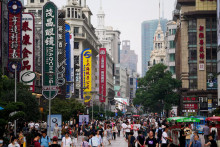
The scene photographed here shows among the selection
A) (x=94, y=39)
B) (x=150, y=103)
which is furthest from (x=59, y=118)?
(x=94, y=39)

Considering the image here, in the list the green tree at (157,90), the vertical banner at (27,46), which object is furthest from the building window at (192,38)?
the vertical banner at (27,46)

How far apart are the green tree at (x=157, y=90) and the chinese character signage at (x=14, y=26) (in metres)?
55.4

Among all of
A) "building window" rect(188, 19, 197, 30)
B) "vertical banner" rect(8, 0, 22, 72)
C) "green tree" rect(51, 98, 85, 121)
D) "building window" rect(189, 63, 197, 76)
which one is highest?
→ "building window" rect(188, 19, 197, 30)

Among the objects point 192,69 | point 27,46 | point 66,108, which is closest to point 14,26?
point 27,46

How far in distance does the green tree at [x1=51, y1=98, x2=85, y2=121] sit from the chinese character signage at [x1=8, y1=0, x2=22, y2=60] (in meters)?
9.21

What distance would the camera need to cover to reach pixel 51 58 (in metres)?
57.5

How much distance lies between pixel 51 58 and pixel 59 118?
21.4m

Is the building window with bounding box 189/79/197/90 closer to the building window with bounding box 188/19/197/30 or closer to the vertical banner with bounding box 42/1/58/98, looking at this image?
the building window with bounding box 188/19/197/30

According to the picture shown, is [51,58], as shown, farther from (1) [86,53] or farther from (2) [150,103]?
(2) [150,103]

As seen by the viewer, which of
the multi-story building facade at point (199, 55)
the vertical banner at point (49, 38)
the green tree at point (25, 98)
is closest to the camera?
the green tree at point (25, 98)

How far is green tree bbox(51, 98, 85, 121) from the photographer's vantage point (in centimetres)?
Answer: 5516

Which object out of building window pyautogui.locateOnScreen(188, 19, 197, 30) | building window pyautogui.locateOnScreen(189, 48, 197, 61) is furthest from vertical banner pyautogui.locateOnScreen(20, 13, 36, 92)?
building window pyautogui.locateOnScreen(188, 19, 197, 30)

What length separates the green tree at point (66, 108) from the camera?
55.2 metres

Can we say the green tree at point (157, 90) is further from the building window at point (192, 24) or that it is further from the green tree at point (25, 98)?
the green tree at point (25, 98)
